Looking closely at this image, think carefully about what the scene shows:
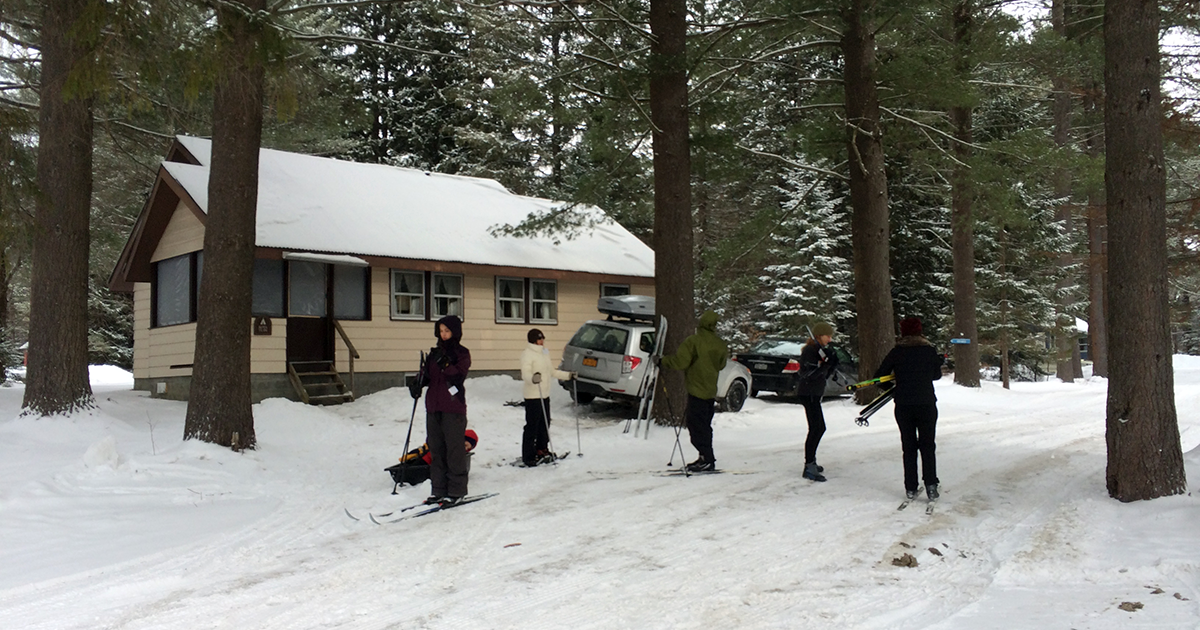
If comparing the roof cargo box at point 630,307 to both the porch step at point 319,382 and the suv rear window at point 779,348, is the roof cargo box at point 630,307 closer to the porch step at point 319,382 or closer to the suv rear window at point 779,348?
the suv rear window at point 779,348

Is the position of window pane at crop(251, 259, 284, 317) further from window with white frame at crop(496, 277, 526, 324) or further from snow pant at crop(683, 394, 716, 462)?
snow pant at crop(683, 394, 716, 462)

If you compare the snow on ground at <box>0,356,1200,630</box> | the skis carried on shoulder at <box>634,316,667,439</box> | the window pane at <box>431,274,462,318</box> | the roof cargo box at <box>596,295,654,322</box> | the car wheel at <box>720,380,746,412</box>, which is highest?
the window pane at <box>431,274,462,318</box>

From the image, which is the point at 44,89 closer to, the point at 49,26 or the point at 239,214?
the point at 49,26

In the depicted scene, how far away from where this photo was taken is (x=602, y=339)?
15.7 meters

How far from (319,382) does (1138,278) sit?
1358 centimetres

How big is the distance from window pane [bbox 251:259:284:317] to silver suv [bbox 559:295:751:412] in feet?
18.1

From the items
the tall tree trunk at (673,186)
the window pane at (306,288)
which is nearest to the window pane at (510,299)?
the window pane at (306,288)

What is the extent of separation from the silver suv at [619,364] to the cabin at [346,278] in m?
2.08

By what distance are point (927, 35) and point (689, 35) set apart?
7.09 metres

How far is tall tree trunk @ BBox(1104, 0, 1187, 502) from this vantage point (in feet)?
23.6

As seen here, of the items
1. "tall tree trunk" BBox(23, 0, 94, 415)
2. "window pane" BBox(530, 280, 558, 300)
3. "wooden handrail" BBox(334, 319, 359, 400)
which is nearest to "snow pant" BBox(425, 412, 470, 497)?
"tall tree trunk" BBox(23, 0, 94, 415)

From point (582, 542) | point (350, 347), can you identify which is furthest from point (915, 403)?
point (350, 347)

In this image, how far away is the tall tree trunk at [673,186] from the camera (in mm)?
13250

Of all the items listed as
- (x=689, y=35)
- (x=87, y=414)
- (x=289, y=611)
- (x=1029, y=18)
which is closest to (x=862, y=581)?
(x=289, y=611)
